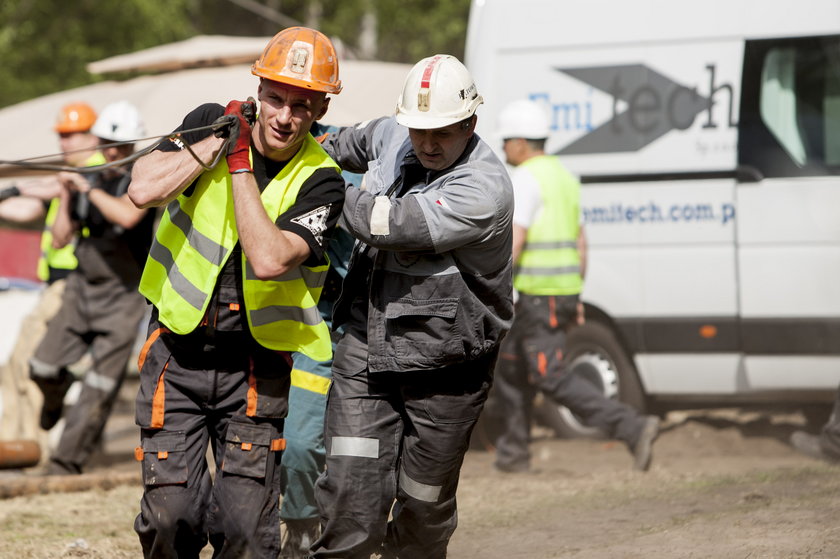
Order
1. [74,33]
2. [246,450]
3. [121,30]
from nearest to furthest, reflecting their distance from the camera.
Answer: [246,450]
[74,33]
[121,30]

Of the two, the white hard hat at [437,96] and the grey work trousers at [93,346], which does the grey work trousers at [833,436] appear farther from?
the grey work trousers at [93,346]

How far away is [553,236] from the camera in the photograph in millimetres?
7707

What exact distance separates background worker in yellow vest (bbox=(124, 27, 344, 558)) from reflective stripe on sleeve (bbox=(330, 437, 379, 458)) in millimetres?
244

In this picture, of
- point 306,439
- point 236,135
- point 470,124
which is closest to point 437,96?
point 470,124

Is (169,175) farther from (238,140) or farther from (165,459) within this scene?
(165,459)

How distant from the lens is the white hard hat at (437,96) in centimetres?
432

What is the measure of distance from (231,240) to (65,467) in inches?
153

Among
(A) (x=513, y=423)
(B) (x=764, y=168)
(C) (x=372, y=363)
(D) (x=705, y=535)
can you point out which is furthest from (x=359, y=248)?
(B) (x=764, y=168)

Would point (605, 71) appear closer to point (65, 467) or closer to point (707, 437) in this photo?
point (707, 437)

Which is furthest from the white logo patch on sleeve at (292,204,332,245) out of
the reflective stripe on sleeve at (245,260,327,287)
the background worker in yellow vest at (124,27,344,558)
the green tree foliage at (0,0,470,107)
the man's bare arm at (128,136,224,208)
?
the green tree foliage at (0,0,470,107)

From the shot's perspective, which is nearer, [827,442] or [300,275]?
[300,275]

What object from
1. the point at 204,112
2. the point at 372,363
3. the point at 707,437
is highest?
the point at 204,112

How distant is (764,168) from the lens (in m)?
7.81

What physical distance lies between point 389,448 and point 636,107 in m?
4.25
